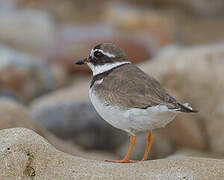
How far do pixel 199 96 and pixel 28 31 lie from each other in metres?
10.1

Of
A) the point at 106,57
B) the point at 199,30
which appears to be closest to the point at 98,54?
the point at 106,57

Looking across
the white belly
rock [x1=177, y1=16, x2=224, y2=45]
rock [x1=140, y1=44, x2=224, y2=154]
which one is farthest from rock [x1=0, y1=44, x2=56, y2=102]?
the white belly

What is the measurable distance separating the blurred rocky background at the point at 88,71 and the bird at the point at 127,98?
1.70 meters

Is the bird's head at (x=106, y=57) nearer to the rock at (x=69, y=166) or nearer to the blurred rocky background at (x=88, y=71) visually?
the rock at (x=69, y=166)

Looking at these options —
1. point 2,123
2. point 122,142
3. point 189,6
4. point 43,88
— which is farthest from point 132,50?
point 2,123

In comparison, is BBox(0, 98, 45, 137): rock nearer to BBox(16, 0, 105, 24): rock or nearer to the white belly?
the white belly

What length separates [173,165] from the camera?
4652 millimetres

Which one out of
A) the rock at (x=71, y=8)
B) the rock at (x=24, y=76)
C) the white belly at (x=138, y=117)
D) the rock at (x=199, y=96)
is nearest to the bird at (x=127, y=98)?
the white belly at (x=138, y=117)

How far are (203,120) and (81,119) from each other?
2.27 meters

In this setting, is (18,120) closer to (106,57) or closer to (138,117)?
(106,57)

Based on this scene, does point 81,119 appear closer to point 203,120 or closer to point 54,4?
point 203,120

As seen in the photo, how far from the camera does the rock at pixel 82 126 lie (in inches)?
357

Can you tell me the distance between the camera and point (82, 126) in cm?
912

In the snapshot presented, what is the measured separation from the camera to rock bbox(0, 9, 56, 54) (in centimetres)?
1675
